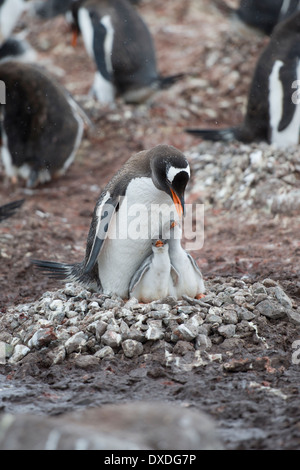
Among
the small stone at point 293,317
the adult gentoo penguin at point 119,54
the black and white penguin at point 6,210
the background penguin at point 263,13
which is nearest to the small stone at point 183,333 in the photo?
the small stone at point 293,317

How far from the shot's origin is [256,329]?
3.53 metres

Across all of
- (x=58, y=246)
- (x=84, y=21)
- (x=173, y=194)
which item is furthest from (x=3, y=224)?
(x=84, y=21)

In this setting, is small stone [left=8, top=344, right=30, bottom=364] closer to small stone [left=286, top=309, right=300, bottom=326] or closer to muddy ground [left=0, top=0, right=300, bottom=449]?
muddy ground [left=0, top=0, right=300, bottom=449]

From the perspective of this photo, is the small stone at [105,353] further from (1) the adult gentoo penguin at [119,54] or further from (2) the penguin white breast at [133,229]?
(1) the adult gentoo penguin at [119,54]

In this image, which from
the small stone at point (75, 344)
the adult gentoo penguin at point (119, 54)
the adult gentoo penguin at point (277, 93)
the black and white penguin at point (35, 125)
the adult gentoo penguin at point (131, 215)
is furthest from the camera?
the adult gentoo penguin at point (119, 54)

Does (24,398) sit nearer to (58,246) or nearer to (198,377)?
(198,377)

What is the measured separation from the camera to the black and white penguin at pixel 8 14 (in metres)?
8.80

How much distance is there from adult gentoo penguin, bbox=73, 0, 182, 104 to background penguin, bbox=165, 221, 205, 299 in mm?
5268

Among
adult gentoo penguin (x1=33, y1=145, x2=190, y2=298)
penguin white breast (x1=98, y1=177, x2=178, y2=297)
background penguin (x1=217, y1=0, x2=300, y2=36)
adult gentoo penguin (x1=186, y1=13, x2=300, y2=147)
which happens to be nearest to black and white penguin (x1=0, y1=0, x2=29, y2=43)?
background penguin (x1=217, y1=0, x2=300, y2=36)

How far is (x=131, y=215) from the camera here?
3820mm

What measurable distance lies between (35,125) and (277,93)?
8.24ft

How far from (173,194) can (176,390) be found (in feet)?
3.54

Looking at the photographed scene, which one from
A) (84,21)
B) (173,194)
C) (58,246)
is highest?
(84,21)

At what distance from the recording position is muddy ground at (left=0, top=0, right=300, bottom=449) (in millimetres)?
2951
